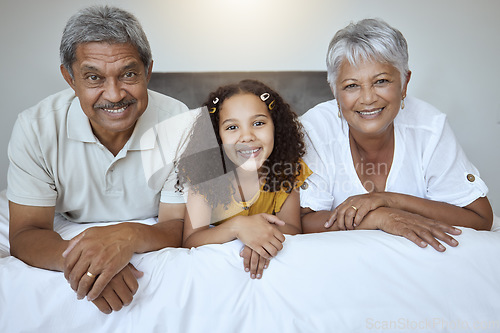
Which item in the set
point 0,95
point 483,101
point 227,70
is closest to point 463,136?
point 483,101

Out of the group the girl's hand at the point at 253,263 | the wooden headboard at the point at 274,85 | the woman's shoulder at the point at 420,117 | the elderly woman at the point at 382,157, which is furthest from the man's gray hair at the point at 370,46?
the wooden headboard at the point at 274,85

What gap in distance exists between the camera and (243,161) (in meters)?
1.79

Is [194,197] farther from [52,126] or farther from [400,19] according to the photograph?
[400,19]

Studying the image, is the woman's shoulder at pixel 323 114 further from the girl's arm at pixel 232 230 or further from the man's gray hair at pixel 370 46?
the girl's arm at pixel 232 230

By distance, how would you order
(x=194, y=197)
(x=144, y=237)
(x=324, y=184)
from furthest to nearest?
1. (x=324, y=184)
2. (x=194, y=197)
3. (x=144, y=237)

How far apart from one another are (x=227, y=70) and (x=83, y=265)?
200 cm

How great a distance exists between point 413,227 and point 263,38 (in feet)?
6.23

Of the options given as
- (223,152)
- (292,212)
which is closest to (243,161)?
(223,152)

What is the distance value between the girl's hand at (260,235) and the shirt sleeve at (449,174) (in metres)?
0.65

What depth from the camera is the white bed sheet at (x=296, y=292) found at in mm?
1347

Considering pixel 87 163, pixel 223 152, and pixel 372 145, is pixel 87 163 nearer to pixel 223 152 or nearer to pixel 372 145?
pixel 223 152

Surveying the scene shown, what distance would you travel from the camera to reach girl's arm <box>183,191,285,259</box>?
1.42 m

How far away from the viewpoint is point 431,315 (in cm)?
140

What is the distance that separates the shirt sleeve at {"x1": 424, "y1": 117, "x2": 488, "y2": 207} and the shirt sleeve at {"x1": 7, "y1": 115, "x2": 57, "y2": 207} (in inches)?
54.2
